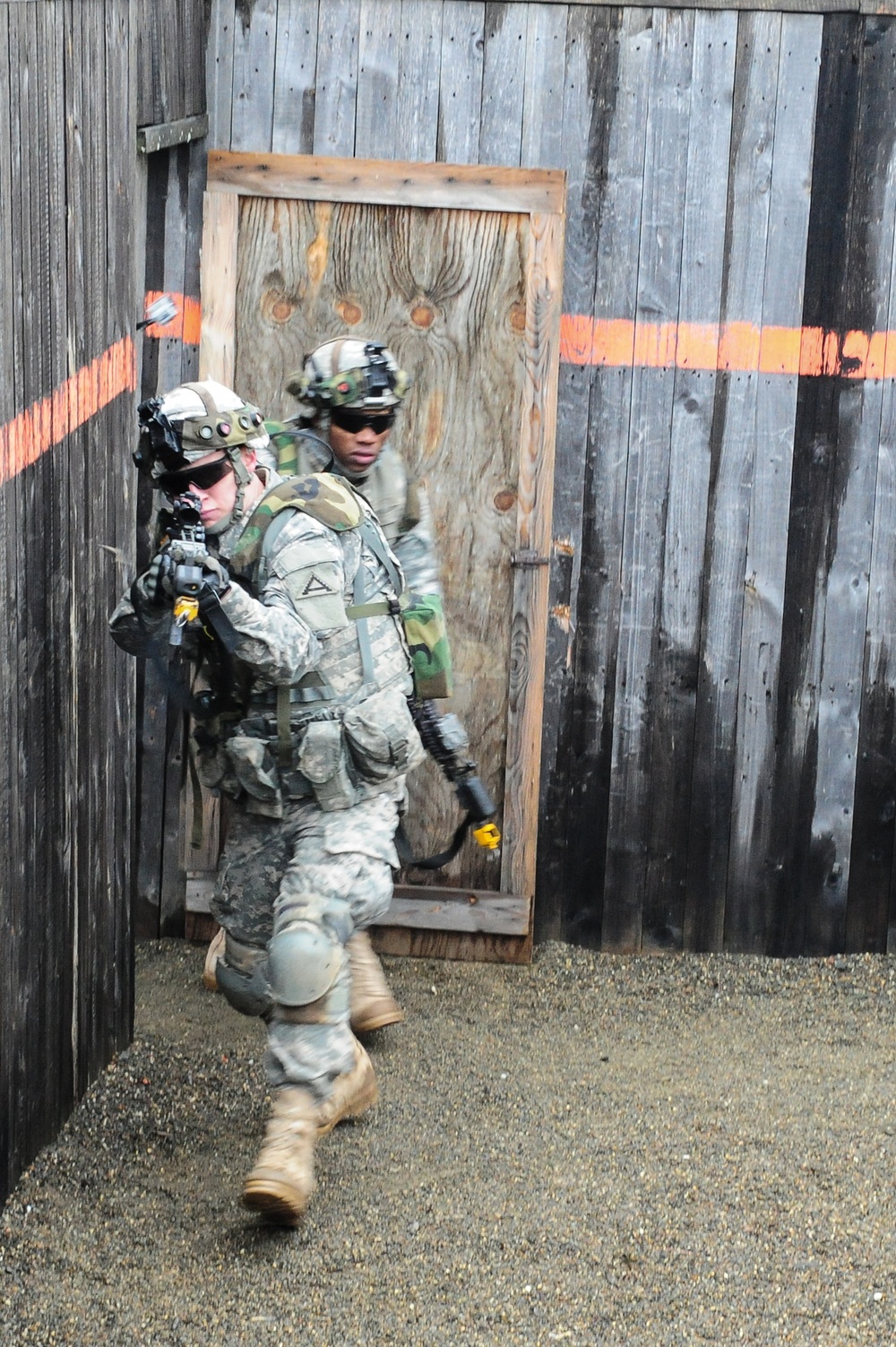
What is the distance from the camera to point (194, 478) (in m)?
4.19

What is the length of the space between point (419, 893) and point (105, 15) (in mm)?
3166

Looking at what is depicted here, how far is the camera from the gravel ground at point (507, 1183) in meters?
3.77

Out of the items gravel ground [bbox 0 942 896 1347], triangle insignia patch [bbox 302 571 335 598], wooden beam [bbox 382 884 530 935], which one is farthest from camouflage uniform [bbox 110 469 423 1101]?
wooden beam [bbox 382 884 530 935]

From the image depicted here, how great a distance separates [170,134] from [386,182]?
0.75m

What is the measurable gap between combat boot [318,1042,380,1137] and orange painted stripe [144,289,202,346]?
264 centimetres

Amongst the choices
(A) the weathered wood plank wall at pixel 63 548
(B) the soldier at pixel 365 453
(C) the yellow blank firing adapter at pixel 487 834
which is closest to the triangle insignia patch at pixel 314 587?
(B) the soldier at pixel 365 453

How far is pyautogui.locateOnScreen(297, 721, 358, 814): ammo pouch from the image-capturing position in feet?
14.2

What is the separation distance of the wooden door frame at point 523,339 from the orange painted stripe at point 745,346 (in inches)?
9.6

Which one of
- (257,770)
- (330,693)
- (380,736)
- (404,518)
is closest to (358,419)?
(404,518)

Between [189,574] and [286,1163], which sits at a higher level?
[189,574]

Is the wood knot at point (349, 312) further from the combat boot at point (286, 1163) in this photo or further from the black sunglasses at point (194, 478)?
the combat boot at point (286, 1163)

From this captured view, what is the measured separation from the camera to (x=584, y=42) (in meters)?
5.60

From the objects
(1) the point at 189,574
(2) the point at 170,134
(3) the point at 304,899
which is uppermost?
(2) the point at 170,134

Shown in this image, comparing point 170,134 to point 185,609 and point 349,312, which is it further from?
point 185,609
